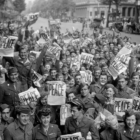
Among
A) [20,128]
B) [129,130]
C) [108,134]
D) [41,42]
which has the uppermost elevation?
[41,42]

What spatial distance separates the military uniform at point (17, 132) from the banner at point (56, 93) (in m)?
1.46

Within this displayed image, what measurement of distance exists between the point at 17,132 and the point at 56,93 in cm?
193

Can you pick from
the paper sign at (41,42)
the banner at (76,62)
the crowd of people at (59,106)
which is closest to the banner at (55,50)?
the banner at (76,62)

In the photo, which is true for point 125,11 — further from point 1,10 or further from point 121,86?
point 121,86

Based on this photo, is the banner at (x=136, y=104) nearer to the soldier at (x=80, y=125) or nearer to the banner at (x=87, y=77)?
the soldier at (x=80, y=125)

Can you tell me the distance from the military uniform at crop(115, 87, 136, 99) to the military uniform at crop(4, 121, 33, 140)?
2.49 m

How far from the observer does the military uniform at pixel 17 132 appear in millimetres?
4590

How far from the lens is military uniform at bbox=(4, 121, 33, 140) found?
459 cm

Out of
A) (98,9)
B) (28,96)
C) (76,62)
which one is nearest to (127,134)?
(28,96)

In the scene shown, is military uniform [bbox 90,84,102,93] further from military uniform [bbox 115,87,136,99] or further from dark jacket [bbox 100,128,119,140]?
dark jacket [bbox 100,128,119,140]

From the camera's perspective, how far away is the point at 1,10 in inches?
1620

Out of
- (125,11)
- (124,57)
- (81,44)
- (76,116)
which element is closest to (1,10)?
(81,44)

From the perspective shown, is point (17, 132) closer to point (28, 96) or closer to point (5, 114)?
point (5, 114)

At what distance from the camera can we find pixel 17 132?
4637 millimetres
